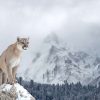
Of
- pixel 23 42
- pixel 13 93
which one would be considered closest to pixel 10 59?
pixel 23 42

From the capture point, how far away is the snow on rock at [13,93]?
26859 millimetres

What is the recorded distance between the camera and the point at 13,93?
88.8 feet

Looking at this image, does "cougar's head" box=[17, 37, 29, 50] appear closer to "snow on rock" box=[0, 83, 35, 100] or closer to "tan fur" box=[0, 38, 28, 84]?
"tan fur" box=[0, 38, 28, 84]

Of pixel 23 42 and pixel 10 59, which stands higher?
pixel 23 42

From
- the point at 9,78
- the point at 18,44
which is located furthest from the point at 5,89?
the point at 18,44

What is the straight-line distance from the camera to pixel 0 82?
92.5 ft

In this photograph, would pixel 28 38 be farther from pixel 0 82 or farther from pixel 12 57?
pixel 0 82

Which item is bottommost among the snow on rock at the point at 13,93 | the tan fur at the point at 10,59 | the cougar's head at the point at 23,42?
the snow on rock at the point at 13,93

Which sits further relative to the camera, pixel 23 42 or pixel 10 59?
pixel 10 59

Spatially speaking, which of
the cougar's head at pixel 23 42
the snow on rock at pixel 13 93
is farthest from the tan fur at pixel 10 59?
the snow on rock at pixel 13 93

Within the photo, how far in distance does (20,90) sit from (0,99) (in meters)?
1.29

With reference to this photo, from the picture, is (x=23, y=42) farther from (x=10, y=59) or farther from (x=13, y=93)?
(x=13, y=93)

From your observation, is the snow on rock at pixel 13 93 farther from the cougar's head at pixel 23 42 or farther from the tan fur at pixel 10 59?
the cougar's head at pixel 23 42

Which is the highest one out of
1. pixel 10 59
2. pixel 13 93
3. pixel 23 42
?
pixel 23 42
